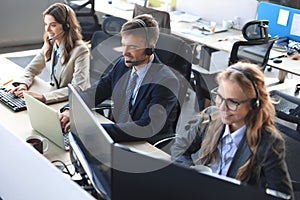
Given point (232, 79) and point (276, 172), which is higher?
point (232, 79)

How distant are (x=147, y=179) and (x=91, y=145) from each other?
37 cm

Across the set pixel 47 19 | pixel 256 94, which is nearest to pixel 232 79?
pixel 256 94

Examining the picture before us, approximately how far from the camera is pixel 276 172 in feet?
5.57

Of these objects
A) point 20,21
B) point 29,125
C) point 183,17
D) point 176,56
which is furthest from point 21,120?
point 20,21

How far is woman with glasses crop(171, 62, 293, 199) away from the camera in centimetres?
171

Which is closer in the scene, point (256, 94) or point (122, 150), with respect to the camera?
point (122, 150)

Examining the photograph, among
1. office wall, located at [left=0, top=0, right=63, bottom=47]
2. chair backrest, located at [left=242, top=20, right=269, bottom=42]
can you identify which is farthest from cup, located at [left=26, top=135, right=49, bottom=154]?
office wall, located at [left=0, top=0, right=63, bottom=47]

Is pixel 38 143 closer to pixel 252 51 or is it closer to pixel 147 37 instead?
pixel 147 37

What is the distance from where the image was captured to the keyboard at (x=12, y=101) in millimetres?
2428

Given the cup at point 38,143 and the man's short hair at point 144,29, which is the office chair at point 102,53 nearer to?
the man's short hair at point 144,29

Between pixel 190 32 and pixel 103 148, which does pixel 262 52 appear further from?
pixel 103 148

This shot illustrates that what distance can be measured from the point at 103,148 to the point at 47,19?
150cm

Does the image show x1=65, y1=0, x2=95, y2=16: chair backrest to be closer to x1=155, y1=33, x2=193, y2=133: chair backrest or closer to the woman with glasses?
x1=155, y1=33, x2=193, y2=133: chair backrest

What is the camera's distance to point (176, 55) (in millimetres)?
2762
